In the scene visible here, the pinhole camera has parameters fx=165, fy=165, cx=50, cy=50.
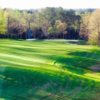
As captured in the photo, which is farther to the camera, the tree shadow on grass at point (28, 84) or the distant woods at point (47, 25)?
the distant woods at point (47, 25)

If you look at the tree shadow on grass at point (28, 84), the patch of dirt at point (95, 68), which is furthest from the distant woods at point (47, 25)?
the tree shadow on grass at point (28, 84)

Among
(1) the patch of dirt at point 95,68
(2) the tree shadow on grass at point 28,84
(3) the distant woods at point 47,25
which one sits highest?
(3) the distant woods at point 47,25

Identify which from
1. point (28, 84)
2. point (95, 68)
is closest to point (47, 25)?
point (95, 68)

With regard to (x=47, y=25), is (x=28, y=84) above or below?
below

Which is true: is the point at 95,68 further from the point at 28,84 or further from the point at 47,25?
A: the point at 47,25

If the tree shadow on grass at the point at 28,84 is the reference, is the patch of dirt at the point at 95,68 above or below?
below

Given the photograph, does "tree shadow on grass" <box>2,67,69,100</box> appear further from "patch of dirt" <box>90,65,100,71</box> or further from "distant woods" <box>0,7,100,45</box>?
"distant woods" <box>0,7,100,45</box>

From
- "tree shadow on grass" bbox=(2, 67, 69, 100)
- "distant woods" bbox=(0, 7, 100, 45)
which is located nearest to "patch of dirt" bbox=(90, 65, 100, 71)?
"tree shadow on grass" bbox=(2, 67, 69, 100)

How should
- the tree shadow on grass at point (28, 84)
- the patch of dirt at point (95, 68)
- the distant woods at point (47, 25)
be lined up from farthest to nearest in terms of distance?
the distant woods at point (47, 25) → the patch of dirt at point (95, 68) → the tree shadow on grass at point (28, 84)

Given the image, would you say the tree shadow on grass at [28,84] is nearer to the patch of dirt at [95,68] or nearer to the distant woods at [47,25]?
the patch of dirt at [95,68]

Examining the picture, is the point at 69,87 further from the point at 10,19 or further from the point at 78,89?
the point at 10,19
